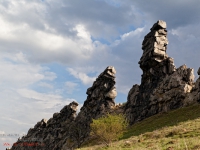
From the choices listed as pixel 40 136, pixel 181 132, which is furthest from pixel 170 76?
pixel 40 136

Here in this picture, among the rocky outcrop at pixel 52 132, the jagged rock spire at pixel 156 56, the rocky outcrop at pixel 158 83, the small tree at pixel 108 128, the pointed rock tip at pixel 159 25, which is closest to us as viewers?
the small tree at pixel 108 128

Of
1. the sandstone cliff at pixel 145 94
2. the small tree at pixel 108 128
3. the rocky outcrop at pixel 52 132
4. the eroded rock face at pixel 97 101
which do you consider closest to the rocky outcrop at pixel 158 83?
the sandstone cliff at pixel 145 94

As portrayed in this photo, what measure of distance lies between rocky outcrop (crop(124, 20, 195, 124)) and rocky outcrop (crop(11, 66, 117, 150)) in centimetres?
1308

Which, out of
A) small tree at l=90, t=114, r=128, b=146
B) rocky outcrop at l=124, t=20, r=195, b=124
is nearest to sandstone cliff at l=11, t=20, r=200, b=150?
rocky outcrop at l=124, t=20, r=195, b=124

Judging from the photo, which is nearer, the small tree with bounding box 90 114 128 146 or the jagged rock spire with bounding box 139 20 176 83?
the small tree with bounding box 90 114 128 146

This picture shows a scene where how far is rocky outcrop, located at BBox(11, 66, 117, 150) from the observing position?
121 m

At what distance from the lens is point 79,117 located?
439 ft

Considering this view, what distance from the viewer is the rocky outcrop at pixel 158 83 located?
8881 centimetres

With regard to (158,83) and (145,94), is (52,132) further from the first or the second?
(158,83)

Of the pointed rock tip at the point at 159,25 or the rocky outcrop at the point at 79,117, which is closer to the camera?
the pointed rock tip at the point at 159,25

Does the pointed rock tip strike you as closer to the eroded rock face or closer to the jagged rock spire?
the jagged rock spire

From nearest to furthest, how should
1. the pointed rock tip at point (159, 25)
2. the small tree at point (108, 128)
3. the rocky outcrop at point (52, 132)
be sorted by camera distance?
the small tree at point (108, 128)
the pointed rock tip at point (159, 25)
the rocky outcrop at point (52, 132)

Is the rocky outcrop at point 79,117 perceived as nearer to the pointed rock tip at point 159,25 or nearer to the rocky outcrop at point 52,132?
the rocky outcrop at point 52,132

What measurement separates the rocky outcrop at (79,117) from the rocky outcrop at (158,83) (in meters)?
13.1
